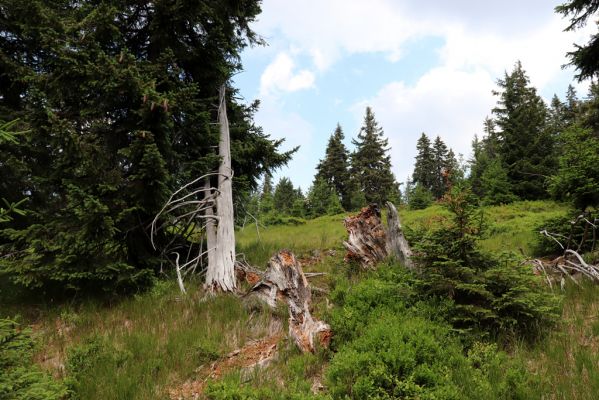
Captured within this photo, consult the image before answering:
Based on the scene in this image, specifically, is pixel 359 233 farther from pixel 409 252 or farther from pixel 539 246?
pixel 539 246

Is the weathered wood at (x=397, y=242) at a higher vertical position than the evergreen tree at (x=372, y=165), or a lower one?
lower

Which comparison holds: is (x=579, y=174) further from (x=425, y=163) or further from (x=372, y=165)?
(x=425, y=163)

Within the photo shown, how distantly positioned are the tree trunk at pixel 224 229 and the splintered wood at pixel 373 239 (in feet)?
9.13

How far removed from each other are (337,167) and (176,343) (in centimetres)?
4513

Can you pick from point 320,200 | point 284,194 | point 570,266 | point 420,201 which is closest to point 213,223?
point 570,266

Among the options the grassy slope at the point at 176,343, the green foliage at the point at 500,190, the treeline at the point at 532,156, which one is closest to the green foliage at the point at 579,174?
the treeline at the point at 532,156

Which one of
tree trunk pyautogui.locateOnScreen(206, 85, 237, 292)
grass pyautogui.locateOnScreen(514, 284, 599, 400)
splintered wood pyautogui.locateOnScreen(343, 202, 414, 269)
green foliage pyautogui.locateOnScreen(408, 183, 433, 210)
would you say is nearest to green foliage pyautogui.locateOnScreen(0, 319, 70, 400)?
tree trunk pyautogui.locateOnScreen(206, 85, 237, 292)

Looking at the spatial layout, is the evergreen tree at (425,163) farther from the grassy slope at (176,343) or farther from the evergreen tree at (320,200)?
the grassy slope at (176,343)

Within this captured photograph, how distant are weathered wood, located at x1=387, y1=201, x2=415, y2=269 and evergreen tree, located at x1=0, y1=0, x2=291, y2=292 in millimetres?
4016

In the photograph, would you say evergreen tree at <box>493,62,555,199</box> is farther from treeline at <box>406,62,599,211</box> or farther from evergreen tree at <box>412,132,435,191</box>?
evergreen tree at <box>412,132,435,191</box>

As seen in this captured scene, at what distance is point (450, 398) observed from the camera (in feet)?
11.4

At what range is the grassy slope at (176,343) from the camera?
13.4 feet

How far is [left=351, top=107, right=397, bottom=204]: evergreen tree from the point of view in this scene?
43281 millimetres

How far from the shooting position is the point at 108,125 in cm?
776
